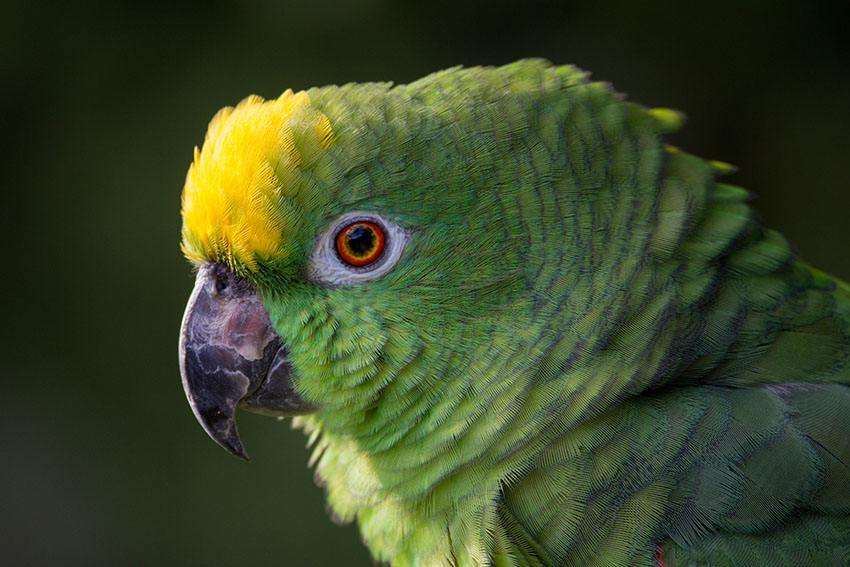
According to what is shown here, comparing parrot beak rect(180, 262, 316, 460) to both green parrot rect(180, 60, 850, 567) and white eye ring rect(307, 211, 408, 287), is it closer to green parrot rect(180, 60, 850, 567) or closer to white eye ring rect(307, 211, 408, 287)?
green parrot rect(180, 60, 850, 567)

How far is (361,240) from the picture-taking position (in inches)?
51.7

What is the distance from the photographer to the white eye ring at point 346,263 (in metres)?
1.31

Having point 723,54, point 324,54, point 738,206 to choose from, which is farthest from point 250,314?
point 723,54

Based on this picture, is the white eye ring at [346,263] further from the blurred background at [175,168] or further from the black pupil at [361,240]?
the blurred background at [175,168]

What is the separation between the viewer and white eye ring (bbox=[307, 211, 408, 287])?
131 cm

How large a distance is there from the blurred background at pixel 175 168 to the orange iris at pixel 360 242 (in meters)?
2.08

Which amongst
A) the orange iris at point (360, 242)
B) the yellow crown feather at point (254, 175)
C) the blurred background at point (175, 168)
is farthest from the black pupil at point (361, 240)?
the blurred background at point (175, 168)

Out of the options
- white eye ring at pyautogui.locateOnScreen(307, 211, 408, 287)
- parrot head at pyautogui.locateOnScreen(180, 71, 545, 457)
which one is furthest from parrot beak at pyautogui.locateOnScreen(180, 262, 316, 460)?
white eye ring at pyautogui.locateOnScreen(307, 211, 408, 287)

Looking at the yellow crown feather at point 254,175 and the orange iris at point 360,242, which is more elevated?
the yellow crown feather at point 254,175

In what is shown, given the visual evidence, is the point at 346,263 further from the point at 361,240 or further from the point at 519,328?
the point at 519,328

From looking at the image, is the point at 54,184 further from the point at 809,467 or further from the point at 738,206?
the point at 809,467

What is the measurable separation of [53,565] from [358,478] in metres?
2.78

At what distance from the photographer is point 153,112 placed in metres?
3.26

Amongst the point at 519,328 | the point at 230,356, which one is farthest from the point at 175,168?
the point at 519,328
